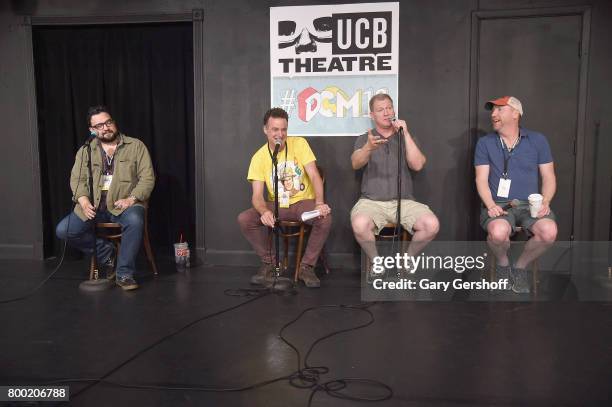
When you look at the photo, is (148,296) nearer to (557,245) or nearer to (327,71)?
(327,71)

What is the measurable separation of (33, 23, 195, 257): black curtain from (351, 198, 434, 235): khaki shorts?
73.8 inches

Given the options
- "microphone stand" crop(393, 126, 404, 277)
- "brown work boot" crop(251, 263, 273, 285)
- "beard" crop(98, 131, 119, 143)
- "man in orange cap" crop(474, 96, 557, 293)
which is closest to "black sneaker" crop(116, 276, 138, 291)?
"brown work boot" crop(251, 263, 273, 285)

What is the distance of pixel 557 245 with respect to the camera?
12.1 ft

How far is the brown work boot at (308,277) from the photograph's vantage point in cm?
353

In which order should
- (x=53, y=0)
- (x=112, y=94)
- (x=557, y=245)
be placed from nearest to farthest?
(x=557, y=245) → (x=53, y=0) → (x=112, y=94)

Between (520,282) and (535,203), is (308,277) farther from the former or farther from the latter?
(535,203)

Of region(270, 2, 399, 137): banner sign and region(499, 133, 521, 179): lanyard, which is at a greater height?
region(270, 2, 399, 137): banner sign

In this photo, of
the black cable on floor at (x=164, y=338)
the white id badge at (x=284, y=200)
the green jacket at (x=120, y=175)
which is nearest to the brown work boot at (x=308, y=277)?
the black cable on floor at (x=164, y=338)

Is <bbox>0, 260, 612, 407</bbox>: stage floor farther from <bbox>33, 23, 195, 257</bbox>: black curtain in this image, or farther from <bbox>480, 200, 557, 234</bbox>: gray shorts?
<bbox>33, 23, 195, 257</bbox>: black curtain

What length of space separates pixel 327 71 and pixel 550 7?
1642mm

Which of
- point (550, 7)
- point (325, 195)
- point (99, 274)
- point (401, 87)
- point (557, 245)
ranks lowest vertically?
point (99, 274)

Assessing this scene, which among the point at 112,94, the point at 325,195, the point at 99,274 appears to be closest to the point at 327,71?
the point at 325,195

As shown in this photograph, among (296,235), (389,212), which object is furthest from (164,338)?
(389,212)

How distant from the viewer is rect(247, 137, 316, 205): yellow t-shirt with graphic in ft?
12.0
